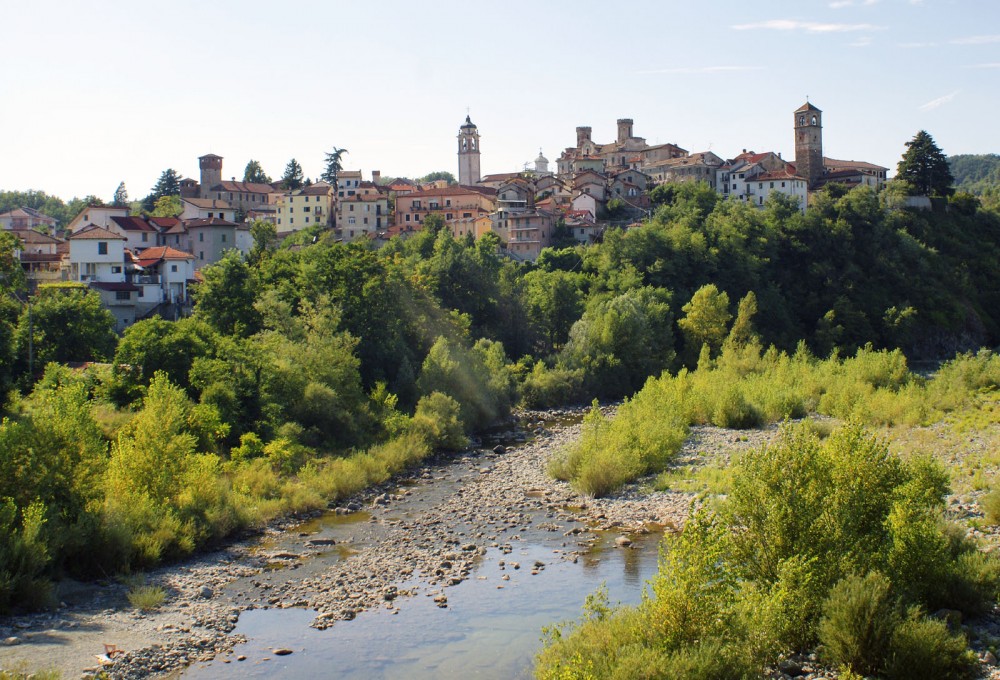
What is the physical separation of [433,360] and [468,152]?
2375 inches

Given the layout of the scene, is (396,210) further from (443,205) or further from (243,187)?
(243,187)

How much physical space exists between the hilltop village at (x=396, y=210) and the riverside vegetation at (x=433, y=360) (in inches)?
156

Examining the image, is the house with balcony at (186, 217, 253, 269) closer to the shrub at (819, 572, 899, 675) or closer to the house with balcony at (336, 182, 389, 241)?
the house with balcony at (336, 182, 389, 241)

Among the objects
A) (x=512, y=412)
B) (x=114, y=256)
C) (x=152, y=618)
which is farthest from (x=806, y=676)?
(x=114, y=256)

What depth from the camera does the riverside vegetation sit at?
20.8 meters

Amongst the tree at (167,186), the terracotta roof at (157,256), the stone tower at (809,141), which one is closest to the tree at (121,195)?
the tree at (167,186)

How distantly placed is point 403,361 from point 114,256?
61.2 feet

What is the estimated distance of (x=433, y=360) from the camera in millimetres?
37562

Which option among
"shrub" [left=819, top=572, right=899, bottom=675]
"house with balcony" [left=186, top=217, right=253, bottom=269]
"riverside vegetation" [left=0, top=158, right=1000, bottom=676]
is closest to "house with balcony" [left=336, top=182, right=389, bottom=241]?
"riverside vegetation" [left=0, top=158, right=1000, bottom=676]

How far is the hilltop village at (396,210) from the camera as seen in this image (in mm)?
47375

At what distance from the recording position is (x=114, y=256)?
153 ft

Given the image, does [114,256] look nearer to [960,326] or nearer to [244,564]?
[244,564]

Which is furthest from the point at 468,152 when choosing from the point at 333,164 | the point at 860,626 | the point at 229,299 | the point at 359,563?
the point at 860,626

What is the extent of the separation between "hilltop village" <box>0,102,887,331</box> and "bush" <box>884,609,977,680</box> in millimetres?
39373
